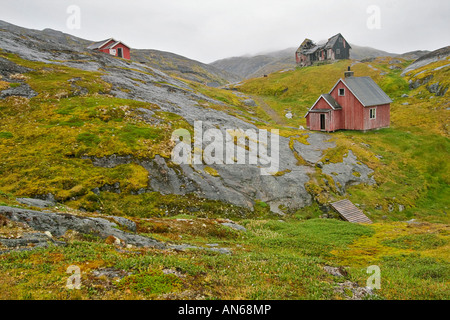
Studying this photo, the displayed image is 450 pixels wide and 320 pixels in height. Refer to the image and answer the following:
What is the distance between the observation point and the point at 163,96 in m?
52.1

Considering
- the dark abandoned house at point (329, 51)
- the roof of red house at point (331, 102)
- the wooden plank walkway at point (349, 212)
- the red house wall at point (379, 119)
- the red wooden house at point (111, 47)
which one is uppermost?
the dark abandoned house at point (329, 51)

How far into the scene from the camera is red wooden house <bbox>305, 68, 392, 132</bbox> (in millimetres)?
57562

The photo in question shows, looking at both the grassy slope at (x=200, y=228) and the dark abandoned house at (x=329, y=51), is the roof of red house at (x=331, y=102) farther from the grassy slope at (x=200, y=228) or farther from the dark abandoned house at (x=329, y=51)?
the dark abandoned house at (x=329, y=51)

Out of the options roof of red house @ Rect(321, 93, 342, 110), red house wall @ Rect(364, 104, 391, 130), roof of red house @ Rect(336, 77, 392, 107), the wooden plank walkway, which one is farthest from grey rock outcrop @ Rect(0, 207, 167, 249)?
red house wall @ Rect(364, 104, 391, 130)

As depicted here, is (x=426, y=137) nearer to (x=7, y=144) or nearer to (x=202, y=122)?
(x=202, y=122)

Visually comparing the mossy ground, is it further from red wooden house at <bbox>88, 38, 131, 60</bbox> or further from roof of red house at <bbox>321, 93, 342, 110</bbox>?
red wooden house at <bbox>88, 38, 131, 60</bbox>

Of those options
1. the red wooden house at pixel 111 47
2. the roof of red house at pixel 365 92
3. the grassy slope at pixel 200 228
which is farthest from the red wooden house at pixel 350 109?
the red wooden house at pixel 111 47

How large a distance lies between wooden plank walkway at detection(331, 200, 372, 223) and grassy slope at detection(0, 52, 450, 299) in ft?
5.25

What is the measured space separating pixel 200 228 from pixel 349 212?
18.2 m

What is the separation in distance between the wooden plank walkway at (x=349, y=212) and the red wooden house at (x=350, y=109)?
92.3 ft

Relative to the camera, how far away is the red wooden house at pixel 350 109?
5756 centimetres

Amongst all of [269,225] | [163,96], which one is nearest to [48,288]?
[269,225]
